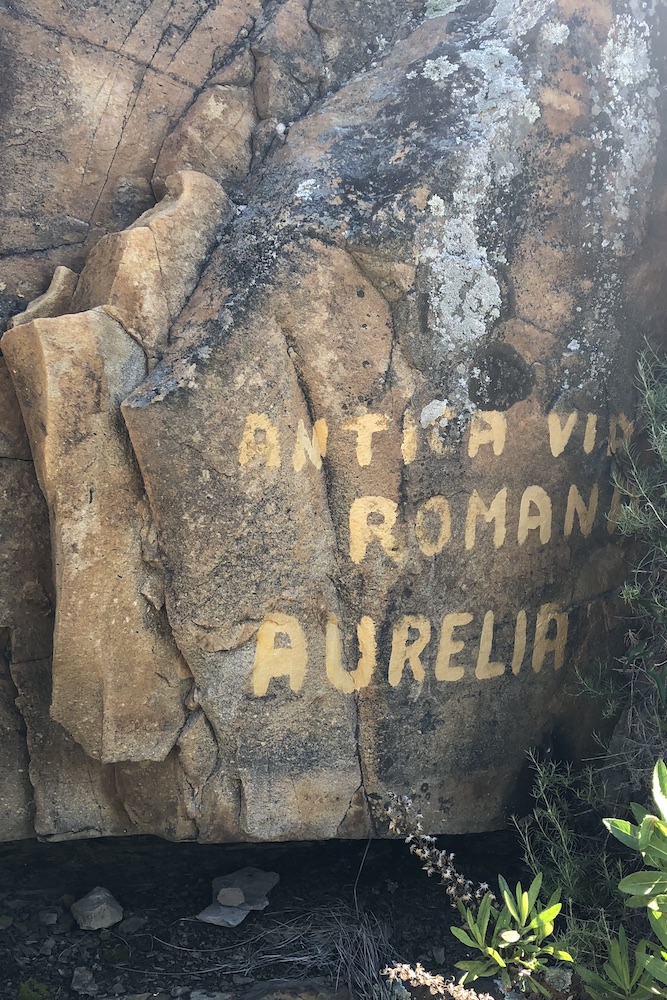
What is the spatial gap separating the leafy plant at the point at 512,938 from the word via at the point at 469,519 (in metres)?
0.91

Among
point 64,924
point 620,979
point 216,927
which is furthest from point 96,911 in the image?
point 620,979

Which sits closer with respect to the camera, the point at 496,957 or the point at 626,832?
the point at 626,832

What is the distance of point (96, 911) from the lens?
292 cm

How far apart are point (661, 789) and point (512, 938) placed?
519 mm

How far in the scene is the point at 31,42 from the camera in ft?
8.59

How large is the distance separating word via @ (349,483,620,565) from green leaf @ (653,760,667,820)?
85 cm

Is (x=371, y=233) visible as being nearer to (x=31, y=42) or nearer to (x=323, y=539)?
(x=323, y=539)

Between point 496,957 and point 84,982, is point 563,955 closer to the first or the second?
point 496,957

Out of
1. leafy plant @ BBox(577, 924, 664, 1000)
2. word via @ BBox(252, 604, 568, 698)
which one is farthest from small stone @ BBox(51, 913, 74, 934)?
leafy plant @ BBox(577, 924, 664, 1000)

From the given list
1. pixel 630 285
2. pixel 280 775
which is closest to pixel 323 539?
pixel 280 775

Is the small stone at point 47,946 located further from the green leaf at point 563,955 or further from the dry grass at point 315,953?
the green leaf at point 563,955

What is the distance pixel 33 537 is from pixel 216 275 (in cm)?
90

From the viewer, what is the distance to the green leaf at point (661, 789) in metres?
2.10

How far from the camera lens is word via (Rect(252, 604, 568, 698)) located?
2.64m
